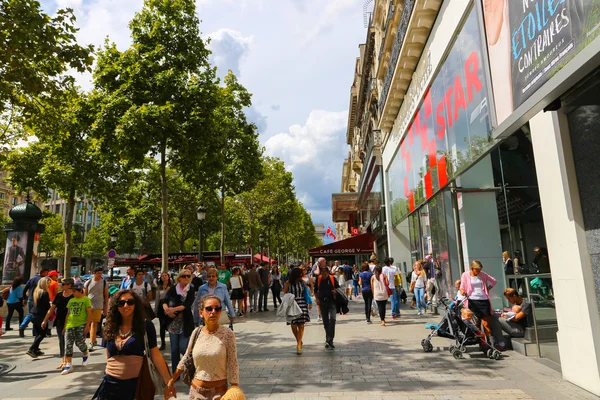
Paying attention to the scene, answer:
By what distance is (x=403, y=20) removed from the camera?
48.5 feet

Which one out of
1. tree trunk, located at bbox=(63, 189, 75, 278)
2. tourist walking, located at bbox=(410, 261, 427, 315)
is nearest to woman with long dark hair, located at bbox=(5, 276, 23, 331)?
tree trunk, located at bbox=(63, 189, 75, 278)

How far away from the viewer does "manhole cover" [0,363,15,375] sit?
24.6ft

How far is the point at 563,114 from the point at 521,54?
1.10m

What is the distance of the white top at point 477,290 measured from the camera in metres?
7.82

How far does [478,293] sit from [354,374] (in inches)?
124

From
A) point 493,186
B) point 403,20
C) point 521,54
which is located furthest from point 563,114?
point 403,20

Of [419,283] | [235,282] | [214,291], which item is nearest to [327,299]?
[214,291]

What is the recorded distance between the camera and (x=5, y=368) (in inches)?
304

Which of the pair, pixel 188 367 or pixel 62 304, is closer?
pixel 188 367

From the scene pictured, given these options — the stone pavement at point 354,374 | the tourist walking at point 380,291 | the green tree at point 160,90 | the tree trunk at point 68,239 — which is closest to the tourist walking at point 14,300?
the stone pavement at point 354,374

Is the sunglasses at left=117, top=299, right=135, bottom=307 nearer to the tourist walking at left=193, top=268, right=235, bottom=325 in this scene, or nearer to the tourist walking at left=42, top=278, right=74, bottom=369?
the tourist walking at left=193, top=268, right=235, bottom=325

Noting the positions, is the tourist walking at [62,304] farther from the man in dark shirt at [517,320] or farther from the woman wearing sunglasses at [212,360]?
the man in dark shirt at [517,320]

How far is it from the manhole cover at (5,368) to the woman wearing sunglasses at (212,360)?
→ 621 centimetres

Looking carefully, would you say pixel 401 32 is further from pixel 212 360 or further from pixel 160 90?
pixel 212 360
